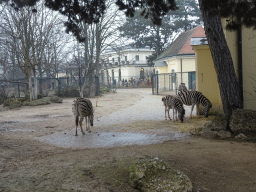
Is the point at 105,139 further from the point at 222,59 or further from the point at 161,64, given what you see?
the point at 161,64

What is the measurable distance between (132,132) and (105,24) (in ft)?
74.8

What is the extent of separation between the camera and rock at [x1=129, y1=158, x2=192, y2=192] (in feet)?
13.1

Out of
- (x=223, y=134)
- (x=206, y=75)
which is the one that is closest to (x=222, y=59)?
(x=223, y=134)

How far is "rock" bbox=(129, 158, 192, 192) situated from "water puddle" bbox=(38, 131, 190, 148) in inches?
129

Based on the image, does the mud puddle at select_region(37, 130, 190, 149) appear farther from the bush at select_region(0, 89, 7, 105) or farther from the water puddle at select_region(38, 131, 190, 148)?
the bush at select_region(0, 89, 7, 105)

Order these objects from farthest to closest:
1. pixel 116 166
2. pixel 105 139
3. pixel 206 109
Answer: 1. pixel 206 109
2. pixel 105 139
3. pixel 116 166

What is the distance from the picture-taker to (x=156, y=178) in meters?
4.13

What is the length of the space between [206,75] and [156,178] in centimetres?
962

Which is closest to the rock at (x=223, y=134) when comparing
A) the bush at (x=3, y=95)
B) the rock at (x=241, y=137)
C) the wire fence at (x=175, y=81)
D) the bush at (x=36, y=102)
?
the rock at (x=241, y=137)

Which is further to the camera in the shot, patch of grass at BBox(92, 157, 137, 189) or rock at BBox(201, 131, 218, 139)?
rock at BBox(201, 131, 218, 139)

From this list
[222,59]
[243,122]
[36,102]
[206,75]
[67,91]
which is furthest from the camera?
[67,91]

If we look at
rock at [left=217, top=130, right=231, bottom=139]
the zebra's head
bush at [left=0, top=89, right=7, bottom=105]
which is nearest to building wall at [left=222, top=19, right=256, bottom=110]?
the zebra's head

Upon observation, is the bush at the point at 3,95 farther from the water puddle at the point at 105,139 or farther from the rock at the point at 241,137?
the rock at the point at 241,137

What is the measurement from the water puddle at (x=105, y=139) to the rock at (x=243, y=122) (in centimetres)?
149
